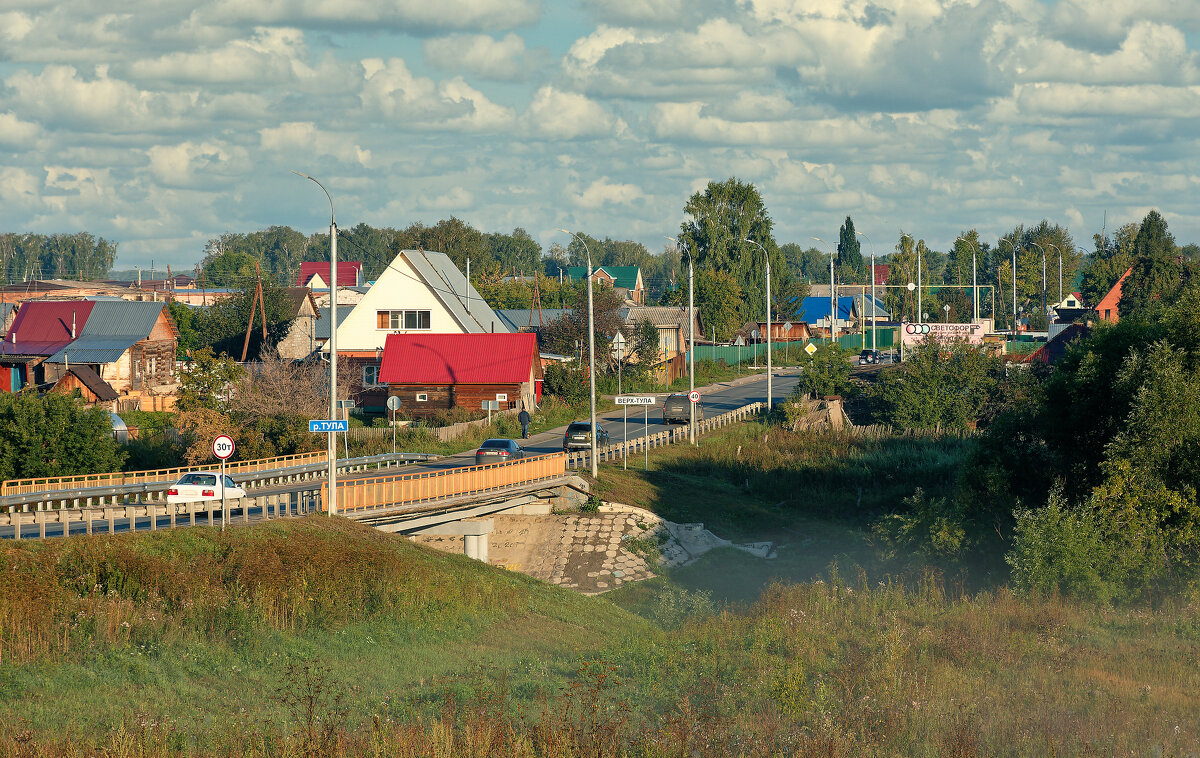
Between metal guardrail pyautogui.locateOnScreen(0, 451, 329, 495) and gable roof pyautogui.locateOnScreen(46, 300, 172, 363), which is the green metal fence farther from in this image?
metal guardrail pyautogui.locateOnScreen(0, 451, 329, 495)

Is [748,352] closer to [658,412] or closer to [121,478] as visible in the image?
[658,412]

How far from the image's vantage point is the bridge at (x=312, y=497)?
2897 centimetres

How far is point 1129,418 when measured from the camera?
28.0m

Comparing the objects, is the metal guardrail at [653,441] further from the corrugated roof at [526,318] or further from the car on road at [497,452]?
the corrugated roof at [526,318]

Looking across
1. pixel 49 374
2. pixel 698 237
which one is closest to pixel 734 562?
pixel 49 374

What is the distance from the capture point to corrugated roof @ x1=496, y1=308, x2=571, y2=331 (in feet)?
277

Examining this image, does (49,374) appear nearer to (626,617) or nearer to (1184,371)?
(626,617)

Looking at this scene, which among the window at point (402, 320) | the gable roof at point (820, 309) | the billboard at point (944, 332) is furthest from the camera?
the gable roof at point (820, 309)

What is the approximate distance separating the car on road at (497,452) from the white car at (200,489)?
12303mm

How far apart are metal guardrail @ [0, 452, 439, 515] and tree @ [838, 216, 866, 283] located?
14449 cm

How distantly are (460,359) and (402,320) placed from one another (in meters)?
12.3

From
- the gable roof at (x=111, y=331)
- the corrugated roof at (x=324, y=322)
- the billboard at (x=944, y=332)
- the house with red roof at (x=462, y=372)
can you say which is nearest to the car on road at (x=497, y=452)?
the house with red roof at (x=462, y=372)

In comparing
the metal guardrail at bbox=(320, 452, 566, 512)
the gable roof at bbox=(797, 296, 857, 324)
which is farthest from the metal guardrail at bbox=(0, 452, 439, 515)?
the gable roof at bbox=(797, 296, 857, 324)

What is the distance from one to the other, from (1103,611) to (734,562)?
44.4ft
